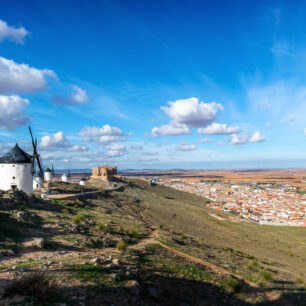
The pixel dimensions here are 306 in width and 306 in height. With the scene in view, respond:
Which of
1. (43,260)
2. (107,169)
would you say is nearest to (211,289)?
(43,260)

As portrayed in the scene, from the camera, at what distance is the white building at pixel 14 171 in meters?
27.4

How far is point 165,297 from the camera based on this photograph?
8.71 m

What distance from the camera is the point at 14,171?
27.6 metres

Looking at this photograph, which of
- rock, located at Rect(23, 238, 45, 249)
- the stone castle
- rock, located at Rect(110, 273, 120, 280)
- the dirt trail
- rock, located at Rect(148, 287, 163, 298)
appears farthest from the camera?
the stone castle

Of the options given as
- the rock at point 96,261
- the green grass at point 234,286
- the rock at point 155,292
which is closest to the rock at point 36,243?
the rock at point 96,261

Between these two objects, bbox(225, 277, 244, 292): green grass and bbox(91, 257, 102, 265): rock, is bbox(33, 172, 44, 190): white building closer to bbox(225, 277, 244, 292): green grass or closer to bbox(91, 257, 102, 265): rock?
bbox(91, 257, 102, 265): rock

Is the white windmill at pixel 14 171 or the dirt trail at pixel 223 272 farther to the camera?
the white windmill at pixel 14 171

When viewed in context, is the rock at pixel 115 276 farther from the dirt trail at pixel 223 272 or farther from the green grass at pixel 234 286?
the dirt trail at pixel 223 272

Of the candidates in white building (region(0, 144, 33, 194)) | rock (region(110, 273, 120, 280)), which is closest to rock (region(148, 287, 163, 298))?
rock (region(110, 273, 120, 280))

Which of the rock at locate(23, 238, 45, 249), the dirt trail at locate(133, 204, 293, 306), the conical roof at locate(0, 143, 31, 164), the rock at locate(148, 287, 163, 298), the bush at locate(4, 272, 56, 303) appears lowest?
the dirt trail at locate(133, 204, 293, 306)

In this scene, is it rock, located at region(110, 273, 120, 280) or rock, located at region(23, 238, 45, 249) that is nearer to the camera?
rock, located at region(110, 273, 120, 280)

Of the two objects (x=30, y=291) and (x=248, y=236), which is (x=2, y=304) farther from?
(x=248, y=236)

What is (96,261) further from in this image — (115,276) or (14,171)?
(14,171)

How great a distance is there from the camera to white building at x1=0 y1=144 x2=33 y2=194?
27.4 metres
